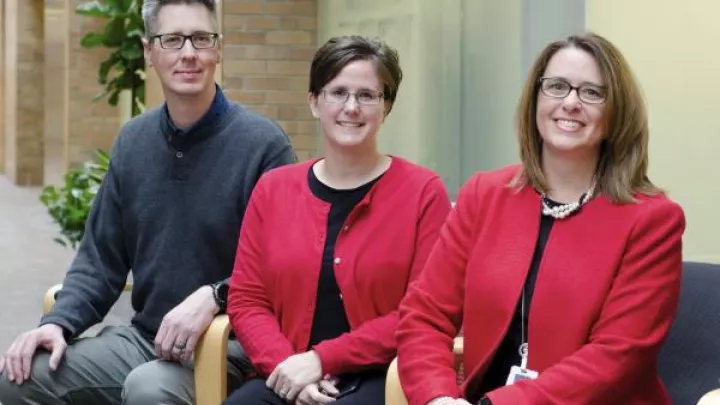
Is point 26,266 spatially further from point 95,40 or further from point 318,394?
point 318,394

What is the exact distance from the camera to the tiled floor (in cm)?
819

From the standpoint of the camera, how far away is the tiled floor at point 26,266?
8188 millimetres

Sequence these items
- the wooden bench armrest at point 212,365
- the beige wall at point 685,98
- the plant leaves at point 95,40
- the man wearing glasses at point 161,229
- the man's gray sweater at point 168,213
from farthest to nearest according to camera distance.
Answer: the plant leaves at point 95,40 < the beige wall at point 685,98 < the man's gray sweater at point 168,213 < the man wearing glasses at point 161,229 < the wooden bench armrest at point 212,365

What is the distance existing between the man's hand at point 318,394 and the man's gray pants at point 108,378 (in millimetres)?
438

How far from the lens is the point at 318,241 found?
3.57 meters

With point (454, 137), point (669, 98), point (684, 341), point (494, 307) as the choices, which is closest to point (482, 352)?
point (494, 307)

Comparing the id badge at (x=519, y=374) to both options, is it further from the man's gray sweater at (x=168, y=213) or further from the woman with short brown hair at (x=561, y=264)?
the man's gray sweater at (x=168, y=213)

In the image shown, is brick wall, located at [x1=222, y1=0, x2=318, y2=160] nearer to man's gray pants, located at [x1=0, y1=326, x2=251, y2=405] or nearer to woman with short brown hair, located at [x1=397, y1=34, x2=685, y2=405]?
man's gray pants, located at [x1=0, y1=326, x2=251, y2=405]

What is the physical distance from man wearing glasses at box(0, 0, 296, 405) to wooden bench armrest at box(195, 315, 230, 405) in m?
0.06

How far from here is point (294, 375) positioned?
3412 mm

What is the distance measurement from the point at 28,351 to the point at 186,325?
465 millimetres

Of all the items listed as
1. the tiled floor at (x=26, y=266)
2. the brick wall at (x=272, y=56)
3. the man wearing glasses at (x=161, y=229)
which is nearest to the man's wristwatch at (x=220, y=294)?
the man wearing glasses at (x=161, y=229)

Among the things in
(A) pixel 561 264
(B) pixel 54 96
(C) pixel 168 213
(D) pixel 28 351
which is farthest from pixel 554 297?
(B) pixel 54 96

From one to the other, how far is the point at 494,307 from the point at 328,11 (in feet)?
Answer: 15.0
